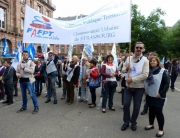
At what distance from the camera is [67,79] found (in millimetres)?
6727

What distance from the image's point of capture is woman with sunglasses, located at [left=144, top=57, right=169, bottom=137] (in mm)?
3873

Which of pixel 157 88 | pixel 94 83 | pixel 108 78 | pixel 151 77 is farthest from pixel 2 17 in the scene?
Answer: pixel 157 88

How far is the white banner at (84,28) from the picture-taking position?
15.9ft

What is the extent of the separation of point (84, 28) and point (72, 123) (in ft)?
9.82

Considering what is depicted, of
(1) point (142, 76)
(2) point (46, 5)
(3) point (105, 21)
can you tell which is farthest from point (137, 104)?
(2) point (46, 5)

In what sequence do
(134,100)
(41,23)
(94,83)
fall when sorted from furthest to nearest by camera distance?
(94,83) → (41,23) → (134,100)

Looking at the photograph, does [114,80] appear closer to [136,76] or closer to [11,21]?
[136,76]

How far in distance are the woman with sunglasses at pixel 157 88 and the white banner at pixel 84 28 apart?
3.76 feet

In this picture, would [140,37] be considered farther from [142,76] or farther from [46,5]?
[142,76]

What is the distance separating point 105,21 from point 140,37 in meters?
24.4

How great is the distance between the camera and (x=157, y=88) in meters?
3.89

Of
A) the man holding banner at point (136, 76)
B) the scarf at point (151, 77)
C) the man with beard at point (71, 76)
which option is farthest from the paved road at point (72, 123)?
the scarf at point (151, 77)

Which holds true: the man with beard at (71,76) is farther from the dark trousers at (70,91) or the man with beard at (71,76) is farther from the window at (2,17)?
the window at (2,17)

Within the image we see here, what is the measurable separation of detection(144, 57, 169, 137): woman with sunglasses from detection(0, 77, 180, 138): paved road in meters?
Result: 0.50
